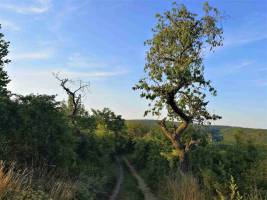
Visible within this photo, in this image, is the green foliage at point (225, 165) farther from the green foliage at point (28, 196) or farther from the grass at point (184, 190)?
the green foliage at point (28, 196)

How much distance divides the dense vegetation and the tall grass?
0.07 ft

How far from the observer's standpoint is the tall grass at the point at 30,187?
8.91 metres

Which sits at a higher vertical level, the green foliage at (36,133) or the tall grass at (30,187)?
the green foliage at (36,133)

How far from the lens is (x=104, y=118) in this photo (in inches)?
1971

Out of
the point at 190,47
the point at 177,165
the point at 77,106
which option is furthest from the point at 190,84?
the point at 77,106

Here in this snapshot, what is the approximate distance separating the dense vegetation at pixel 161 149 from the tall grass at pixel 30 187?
0.07ft

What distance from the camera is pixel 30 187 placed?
10.1 metres

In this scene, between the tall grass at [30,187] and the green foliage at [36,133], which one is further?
the green foliage at [36,133]

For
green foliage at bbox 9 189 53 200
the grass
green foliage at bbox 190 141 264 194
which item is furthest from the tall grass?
green foliage at bbox 190 141 264 194

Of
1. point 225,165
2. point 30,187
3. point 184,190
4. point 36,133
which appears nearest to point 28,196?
point 30,187

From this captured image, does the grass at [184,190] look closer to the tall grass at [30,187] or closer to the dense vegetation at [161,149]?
the dense vegetation at [161,149]

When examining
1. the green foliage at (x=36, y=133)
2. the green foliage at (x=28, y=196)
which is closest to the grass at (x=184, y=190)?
the green foliage at (x=36, y=133)

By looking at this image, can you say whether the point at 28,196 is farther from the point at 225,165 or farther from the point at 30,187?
the point at 225,165

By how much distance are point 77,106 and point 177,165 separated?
15.0 meters
